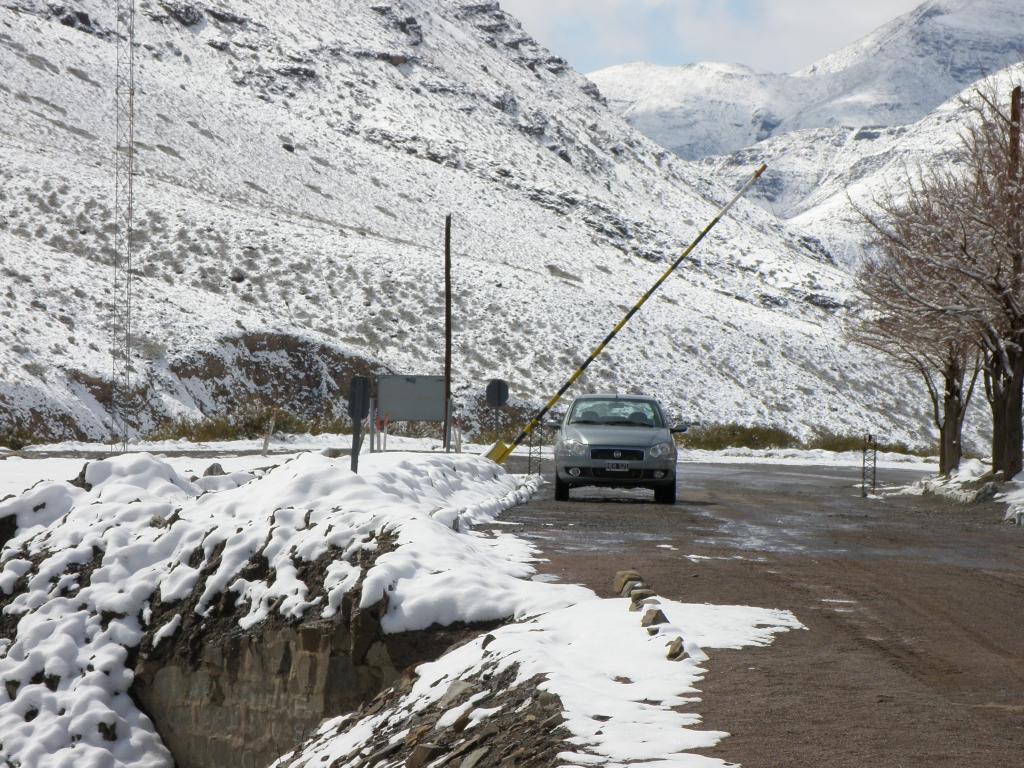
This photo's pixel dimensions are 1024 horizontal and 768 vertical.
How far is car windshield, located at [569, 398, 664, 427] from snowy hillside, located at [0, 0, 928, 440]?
81.6 ft

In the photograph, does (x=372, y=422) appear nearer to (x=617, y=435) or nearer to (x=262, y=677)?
Result: (x=617, y=435)

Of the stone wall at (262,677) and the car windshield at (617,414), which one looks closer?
the stone wall at (262,677)

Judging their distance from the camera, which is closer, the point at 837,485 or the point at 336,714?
the point at 336,714

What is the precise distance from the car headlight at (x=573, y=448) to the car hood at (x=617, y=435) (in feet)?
0.26

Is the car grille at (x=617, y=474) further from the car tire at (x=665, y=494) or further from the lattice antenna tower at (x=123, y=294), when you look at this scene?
the lattice antenna tower at (x=123, y=294)

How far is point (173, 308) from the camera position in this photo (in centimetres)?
6056

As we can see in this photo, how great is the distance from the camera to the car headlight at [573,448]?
19719 millimetres

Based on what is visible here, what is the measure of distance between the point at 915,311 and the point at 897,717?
18255 mm

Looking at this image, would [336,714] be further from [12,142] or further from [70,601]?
Answer: [12,142]

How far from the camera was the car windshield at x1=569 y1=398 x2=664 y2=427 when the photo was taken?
20.9m

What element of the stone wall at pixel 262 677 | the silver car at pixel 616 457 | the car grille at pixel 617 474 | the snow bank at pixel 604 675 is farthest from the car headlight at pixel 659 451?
the snow bank at pixel 604 675

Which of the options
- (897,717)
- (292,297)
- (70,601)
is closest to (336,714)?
(70,601)

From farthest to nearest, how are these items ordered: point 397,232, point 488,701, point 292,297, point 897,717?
point 397,232 < point 292,297 < point 488,701 < point 897,717

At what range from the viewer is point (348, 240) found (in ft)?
268
